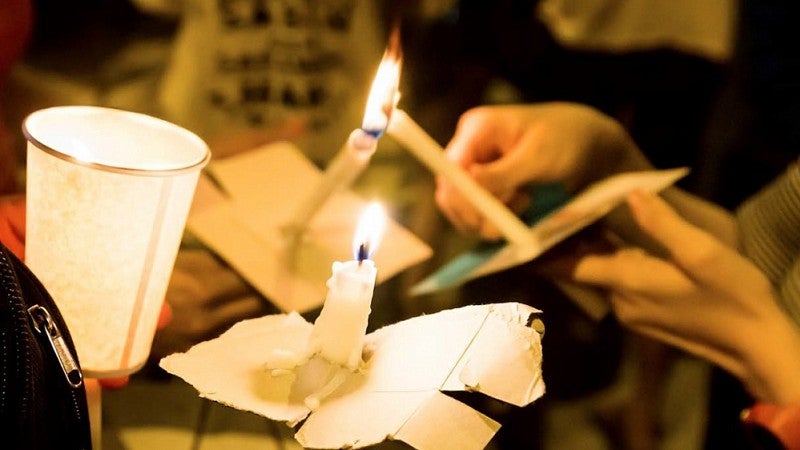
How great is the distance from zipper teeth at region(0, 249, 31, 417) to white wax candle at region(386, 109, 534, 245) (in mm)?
326

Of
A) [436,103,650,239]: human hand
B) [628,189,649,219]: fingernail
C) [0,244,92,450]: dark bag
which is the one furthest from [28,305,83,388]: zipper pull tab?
[628,189,649,219]: fingernail

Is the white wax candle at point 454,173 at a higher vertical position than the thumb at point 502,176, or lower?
higher

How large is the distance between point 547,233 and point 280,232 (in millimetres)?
265

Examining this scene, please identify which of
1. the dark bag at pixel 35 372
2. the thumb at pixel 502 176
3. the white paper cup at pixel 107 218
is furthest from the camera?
the thumb at pixel 502 176

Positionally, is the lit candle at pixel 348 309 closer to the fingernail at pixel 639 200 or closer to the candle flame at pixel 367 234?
the candle flame at pixel 367 234

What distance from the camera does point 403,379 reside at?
46 cm

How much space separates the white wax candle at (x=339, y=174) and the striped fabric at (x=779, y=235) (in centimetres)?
52

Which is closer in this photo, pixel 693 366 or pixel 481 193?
pixel 481 193

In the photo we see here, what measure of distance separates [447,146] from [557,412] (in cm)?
34

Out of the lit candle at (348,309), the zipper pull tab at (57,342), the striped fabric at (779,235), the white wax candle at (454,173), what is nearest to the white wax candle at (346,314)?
the lit candle at (348,309)

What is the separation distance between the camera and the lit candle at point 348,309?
1.46 ft

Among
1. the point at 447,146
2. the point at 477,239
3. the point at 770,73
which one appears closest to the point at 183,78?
the point at 447,146

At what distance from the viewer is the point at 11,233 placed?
656mm

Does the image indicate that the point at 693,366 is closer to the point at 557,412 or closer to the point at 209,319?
the point at 557,412
